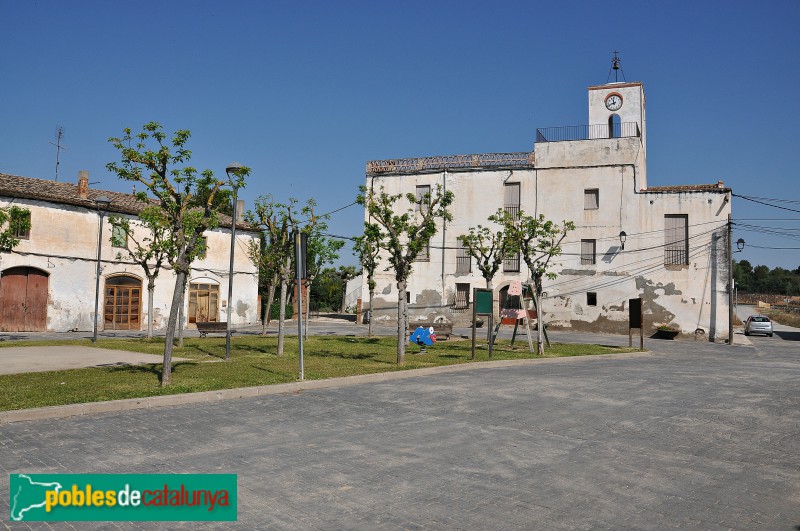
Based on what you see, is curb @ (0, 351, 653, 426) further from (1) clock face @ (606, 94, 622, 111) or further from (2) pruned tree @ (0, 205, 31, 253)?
(1) clock face @ (606, 94, 622, 111)

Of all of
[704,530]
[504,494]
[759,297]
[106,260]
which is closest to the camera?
[704,530]

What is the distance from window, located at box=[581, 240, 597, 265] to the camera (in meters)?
38.0

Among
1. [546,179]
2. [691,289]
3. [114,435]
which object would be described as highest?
[546,179]

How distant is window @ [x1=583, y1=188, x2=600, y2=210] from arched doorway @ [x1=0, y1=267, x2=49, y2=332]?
29.7 metres

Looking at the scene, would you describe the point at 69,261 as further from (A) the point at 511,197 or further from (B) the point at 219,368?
(A) the point at 511,197

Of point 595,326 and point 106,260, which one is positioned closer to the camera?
point 106,260

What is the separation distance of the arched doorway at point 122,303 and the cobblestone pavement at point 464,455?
79.2 feet

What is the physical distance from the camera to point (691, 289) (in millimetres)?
35250

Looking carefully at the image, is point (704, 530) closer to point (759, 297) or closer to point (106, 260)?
point (106, 260)

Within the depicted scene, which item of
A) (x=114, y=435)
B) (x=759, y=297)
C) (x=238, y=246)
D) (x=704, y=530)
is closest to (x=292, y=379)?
(x=114, y=435)

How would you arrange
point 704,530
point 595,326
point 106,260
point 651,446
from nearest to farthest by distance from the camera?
point 704,530, point 651,446, point 106,260, point 595,326

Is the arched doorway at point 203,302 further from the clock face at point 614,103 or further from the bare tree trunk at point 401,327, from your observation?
the clock face at point 614,103

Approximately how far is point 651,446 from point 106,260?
29.6 meters

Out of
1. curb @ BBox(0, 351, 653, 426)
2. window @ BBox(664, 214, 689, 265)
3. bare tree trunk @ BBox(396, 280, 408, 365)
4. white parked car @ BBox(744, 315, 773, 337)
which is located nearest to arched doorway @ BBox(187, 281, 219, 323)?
bare tree trunk @ BBox(396, 280, 408, 365)
